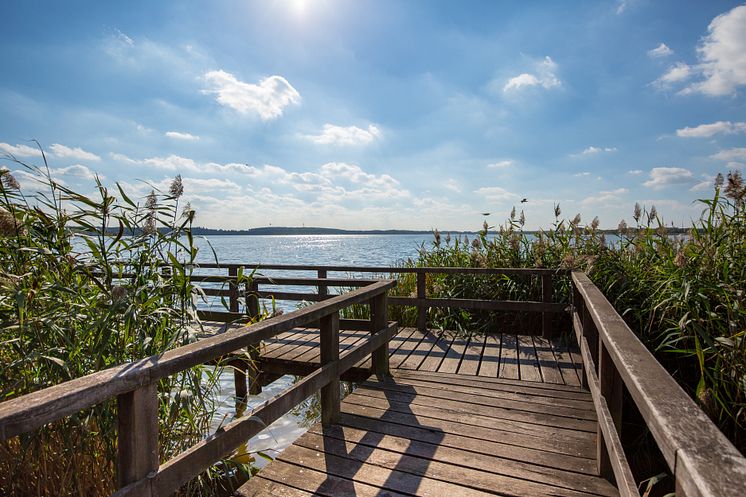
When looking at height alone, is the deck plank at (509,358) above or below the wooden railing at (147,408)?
below

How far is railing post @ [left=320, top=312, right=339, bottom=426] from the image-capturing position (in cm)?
297

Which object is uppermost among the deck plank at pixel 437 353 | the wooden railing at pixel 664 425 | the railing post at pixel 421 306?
the wooden railing at pixel 664 425

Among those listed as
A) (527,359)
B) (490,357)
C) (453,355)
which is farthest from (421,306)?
(527,359)

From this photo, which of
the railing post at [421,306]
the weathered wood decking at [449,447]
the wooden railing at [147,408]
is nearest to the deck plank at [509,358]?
the weathered wood decking at [449,447]

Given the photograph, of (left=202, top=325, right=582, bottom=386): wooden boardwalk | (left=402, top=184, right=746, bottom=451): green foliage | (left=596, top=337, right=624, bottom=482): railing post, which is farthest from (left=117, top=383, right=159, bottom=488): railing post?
(left=202, top=325, right=582, bottom=386): wooden boardwalk

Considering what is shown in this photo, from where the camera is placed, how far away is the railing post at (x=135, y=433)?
144 cm

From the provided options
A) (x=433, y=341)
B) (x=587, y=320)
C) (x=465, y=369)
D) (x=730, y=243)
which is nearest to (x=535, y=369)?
(x=465, y=369)

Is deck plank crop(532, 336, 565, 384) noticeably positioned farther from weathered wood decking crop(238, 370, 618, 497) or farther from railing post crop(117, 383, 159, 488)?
railing post crop(117, 383, 159, 488)

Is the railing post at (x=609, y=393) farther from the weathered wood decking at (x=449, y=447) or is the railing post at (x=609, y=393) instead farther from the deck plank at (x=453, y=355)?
the deck plank at (x=453, y=355)

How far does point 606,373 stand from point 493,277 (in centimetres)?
411

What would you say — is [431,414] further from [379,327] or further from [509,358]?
[509,358]

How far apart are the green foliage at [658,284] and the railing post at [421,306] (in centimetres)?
30

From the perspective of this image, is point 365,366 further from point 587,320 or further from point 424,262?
point 424,262

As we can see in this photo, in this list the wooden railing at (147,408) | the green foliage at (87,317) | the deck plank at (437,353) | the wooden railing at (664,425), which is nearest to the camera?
the wooden railing at (664,425)
